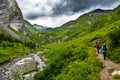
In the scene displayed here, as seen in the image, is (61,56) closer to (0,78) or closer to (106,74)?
(106,74)

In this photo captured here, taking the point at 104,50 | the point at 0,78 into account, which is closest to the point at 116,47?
the point at 104,50

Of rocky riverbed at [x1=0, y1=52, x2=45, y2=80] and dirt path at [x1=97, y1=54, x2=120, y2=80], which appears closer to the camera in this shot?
dirt path at [x1=97, y1=54, x2=120, y2=80]

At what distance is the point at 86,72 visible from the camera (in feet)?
133

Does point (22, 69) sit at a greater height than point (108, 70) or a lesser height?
lesser

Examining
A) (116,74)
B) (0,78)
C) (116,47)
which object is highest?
(116,47)

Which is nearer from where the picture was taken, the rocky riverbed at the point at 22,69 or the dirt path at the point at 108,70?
the dirt path at the point at 108,70

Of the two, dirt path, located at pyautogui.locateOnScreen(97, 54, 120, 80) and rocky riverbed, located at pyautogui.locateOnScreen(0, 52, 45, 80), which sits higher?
dirt path, located at pyautogui.locateOnScreen(97, 54, 120, 80)

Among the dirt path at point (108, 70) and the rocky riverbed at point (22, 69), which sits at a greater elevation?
the dirt path at point (108, 70)

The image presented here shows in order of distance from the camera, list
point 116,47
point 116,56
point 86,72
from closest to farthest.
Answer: point 86,72 → point 116,56 → point 116,47

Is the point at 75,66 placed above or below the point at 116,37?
below

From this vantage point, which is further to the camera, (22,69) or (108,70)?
(22,69)

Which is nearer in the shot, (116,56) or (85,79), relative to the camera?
(85,79)

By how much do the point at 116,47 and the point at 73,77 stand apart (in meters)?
20.6

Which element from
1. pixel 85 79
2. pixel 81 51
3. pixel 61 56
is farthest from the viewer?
pixel 81 51
